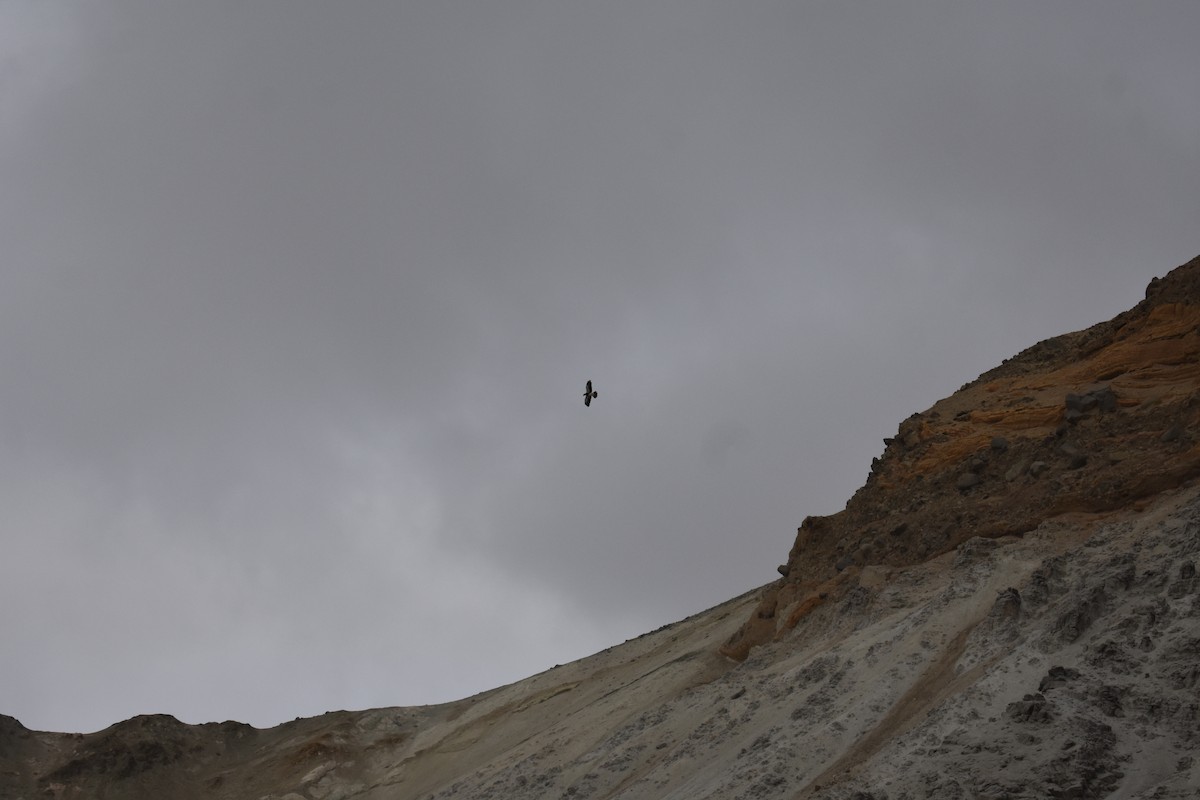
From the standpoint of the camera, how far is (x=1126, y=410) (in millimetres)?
23328

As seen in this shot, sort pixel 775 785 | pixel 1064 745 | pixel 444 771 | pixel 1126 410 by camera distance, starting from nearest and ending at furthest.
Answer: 1. pixel 1064 745
2. pixel 775 785
3. pixel 1126 410
4. pixel 444 771

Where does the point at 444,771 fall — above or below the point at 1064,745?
above

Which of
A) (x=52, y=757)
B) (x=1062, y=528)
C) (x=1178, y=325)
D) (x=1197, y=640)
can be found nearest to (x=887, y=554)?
(x=1062, y=528)

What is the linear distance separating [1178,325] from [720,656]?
11919mm

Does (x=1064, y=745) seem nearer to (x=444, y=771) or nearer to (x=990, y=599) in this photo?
(x=990, y=599)

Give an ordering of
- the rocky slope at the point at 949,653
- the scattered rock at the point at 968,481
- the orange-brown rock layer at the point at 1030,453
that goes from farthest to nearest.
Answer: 1. the scattered rock at the point at 968,481
2. the orange-brown rock layer at the point at 1030,453
3. the rocky slope at the point at 949,653

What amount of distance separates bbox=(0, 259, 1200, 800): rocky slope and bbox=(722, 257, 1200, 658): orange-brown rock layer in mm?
60

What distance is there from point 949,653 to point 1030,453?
6962 mm

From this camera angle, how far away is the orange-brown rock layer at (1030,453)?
71.9 ft

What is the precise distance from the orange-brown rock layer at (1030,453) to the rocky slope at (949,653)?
60mm

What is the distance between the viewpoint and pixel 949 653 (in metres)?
18.5

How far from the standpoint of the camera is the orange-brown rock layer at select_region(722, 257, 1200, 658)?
21.9 metres

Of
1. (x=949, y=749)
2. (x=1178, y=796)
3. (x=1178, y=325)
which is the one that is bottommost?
(x=1178, y=796)

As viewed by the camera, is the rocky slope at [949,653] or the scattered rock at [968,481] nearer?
the rocky slope at [949,653]
